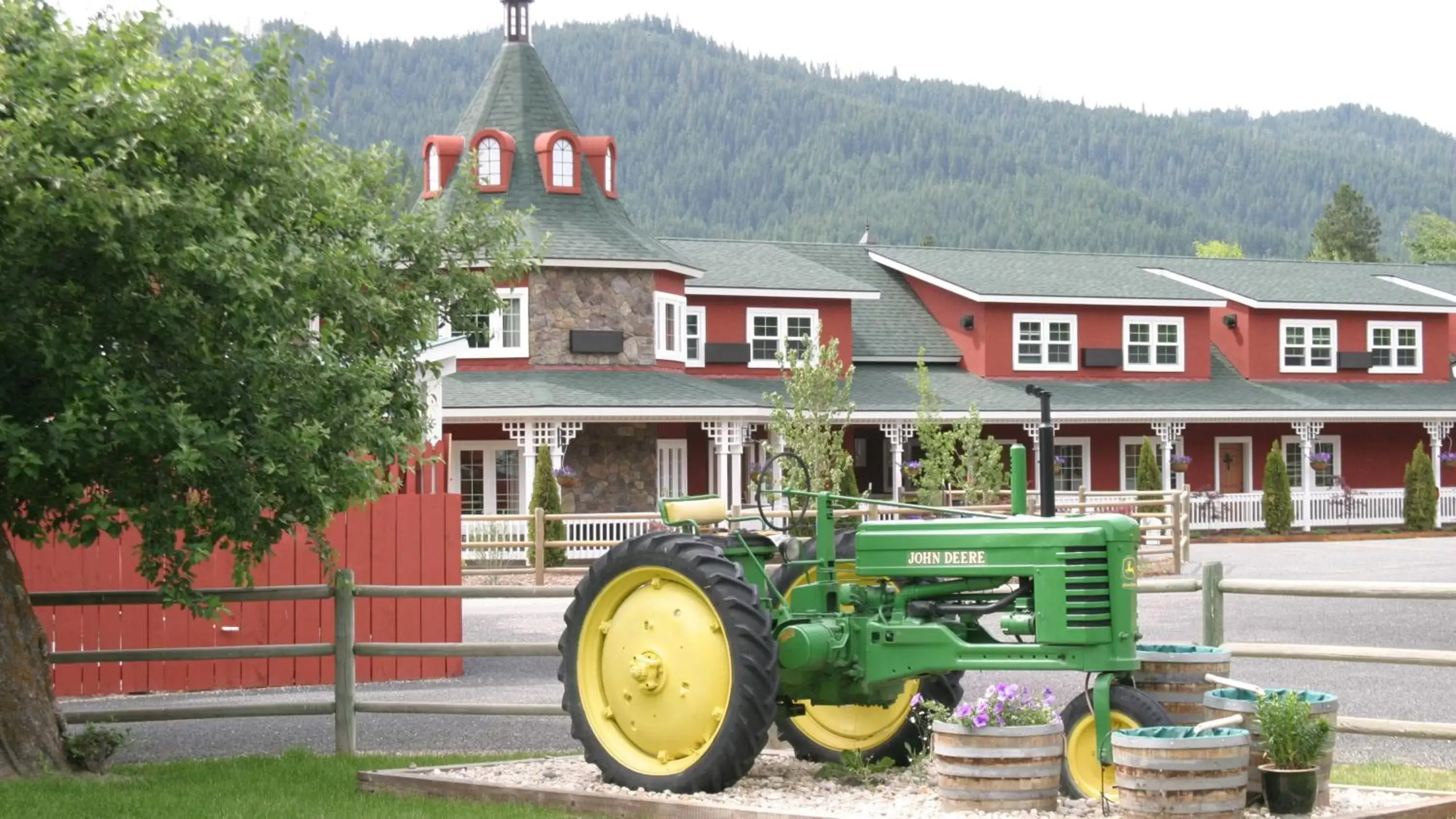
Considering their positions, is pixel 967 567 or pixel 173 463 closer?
pixel 967 567

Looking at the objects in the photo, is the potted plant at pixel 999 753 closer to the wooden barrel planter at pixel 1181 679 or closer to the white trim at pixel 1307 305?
the wooden barrel planter at pixel 1181 679

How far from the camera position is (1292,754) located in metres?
8.05

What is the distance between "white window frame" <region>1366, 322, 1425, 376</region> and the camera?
144 ft

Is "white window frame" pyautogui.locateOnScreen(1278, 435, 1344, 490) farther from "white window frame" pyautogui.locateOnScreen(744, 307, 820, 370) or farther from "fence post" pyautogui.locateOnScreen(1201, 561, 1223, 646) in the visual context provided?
"fence post" pyautogui.locateOnScreen(1201, 561, 1223, 646)

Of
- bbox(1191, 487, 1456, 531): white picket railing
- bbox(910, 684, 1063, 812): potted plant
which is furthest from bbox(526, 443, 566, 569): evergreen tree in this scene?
bbox(910, 684, 1063, 812): potted plant

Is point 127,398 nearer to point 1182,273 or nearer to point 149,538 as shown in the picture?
point 149,538

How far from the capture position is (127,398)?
30.0 feet

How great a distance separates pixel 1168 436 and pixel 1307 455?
339 cm

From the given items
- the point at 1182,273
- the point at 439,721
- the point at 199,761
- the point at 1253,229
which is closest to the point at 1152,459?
the point at 1182,273

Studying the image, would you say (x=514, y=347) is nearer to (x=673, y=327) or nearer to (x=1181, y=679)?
(x=673, y=327)

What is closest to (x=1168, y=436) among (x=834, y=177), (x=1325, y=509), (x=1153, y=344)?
(x=1153, y=344)

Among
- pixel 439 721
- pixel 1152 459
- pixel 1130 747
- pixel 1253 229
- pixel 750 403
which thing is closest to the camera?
pixel 1130 747

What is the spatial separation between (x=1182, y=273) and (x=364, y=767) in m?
37.3

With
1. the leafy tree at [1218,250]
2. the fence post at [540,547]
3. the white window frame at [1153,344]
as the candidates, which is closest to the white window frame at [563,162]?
the fence post at [540,547]
